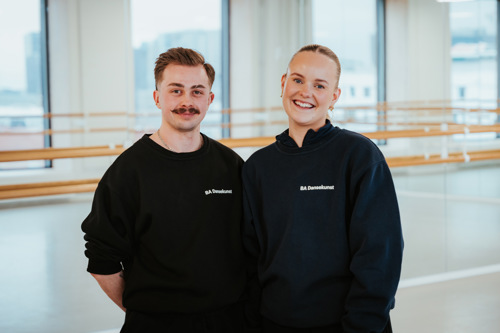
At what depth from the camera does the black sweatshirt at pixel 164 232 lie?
1.64 m

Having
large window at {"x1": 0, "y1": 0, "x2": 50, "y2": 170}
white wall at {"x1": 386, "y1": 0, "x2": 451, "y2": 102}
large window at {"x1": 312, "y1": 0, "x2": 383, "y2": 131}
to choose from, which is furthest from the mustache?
white wall at {"x1": 386, "y1": 0, "x2": 451, "y2": 102}

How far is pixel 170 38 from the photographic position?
129 inches

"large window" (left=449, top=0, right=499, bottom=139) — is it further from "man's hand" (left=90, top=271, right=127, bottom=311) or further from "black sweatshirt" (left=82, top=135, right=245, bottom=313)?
"man's hand" (left=90, top=271, right=127, bottom=311)

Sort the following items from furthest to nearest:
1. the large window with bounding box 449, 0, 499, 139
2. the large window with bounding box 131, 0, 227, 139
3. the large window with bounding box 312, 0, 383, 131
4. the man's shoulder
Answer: the large window with bounding box 449, 0, 499, 139
the large window with bounding box 312, 0, 383, 131
the large window with bounding box 131, 0, 227, 139
the man's shoulder

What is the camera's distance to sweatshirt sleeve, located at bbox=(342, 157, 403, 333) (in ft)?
4.90

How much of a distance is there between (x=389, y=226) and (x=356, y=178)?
5.6 inches

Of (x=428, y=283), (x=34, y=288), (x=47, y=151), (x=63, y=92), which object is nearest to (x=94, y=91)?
(x=63, y=92)

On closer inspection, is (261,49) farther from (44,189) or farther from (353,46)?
(44,189)

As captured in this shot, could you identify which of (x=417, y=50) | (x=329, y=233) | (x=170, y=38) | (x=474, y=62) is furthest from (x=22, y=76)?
(x=474, y=62)

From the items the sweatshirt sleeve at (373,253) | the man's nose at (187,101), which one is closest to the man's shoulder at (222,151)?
the man's nose at (187,101)

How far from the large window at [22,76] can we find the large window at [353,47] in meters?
1.69

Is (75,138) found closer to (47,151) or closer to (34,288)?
(47,151)

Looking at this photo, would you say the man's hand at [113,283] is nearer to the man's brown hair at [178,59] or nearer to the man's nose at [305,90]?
the man's brown hair at [178,59]

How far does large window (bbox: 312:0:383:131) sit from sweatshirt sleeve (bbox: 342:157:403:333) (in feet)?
7.72
